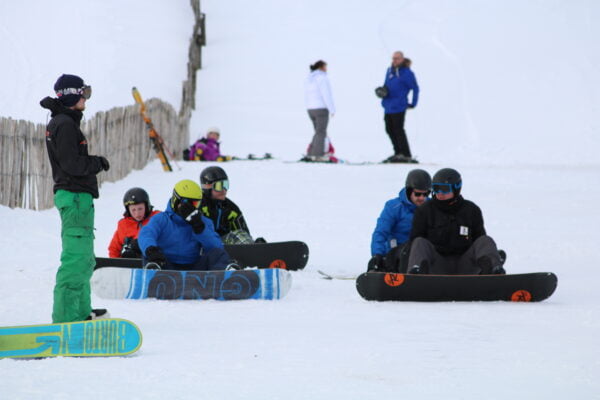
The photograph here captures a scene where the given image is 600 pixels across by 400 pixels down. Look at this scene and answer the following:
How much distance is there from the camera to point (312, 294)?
7.60 metres

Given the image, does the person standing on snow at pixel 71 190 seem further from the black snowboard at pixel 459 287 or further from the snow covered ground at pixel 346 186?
the black snowboard at pixel 459 287

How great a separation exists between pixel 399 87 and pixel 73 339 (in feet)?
37.3

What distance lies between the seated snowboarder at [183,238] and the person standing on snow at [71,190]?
1.76 meters

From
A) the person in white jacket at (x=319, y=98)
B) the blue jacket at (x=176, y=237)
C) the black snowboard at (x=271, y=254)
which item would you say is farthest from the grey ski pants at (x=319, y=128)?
the blue jacket at (x=176, y=237)

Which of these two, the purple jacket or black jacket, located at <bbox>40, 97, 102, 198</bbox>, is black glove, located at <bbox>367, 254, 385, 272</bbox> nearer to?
black jacket, located at <bbox>40, 97, 102, 198</bbox>

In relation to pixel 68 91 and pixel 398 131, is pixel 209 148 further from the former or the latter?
pixel 68 91

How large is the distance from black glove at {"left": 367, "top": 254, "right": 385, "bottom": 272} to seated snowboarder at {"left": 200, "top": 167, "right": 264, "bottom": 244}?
57.3 inches

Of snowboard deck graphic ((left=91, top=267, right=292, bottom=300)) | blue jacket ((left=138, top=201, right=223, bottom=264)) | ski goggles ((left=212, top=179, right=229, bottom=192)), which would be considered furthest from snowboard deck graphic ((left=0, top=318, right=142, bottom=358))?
ski goggles ((left=212, top=179, right=229, bottom=192))

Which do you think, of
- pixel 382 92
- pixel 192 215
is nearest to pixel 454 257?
pixel 192 215

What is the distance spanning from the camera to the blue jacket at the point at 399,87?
51.5ft

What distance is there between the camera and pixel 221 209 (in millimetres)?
8969

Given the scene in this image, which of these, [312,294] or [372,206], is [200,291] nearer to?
[312,294]

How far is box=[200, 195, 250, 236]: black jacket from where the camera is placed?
8906mm

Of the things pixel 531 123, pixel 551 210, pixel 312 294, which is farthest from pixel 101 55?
pixel 312 294
